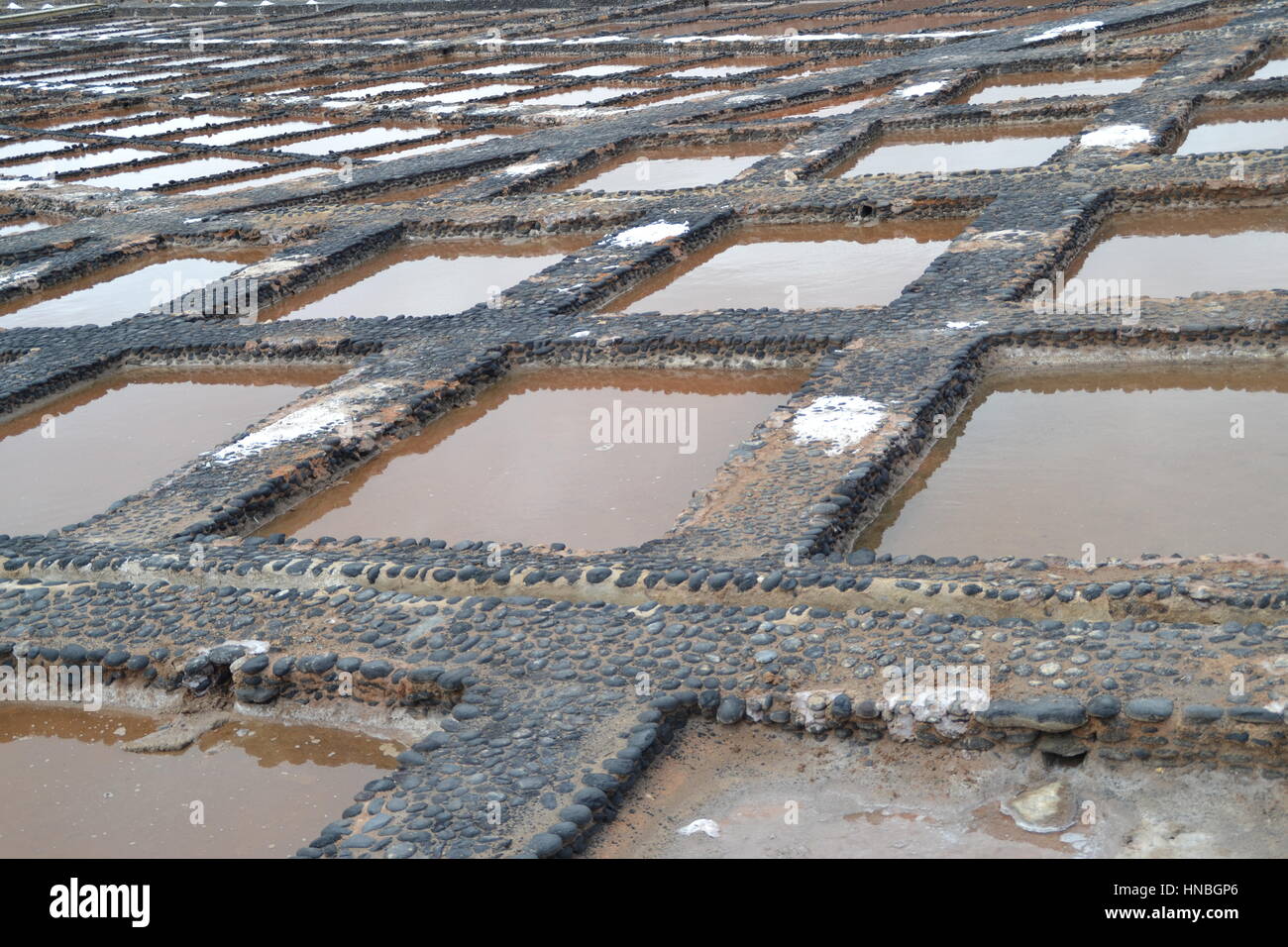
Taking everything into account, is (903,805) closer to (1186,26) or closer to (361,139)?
(361,139)

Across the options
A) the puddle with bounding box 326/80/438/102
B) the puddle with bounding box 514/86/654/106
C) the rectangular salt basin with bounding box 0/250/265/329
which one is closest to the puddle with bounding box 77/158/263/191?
the rectangular salt basin with bounding box 0/250/265/329

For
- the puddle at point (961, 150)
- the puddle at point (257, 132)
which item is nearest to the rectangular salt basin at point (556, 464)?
the puddle at point (961, 150)

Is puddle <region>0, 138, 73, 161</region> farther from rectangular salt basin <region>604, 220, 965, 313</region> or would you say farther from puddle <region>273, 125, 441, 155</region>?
rectangular salt basin <region>604, 220, 965, 313</region>

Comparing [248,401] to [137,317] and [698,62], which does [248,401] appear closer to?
[137,317]

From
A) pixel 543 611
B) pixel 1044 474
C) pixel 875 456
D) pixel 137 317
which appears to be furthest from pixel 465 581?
pixel 137 317

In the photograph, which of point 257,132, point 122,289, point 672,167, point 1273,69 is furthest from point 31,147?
point 1273,69
